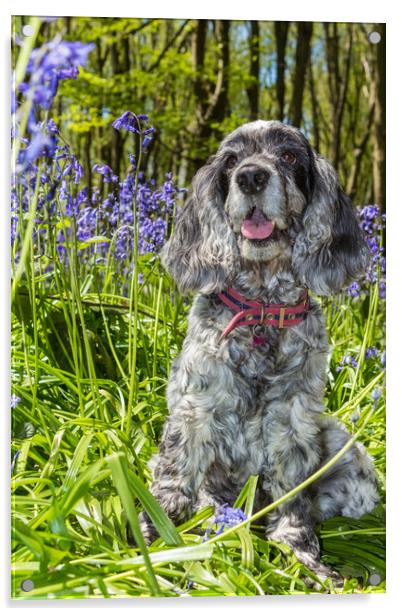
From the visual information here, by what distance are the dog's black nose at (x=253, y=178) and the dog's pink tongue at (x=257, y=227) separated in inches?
3.8

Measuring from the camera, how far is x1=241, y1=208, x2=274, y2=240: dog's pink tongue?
2.29 m

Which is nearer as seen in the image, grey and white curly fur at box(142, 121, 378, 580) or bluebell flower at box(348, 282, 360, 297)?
grey and white curly fur at box(142, 121, 378, 580)

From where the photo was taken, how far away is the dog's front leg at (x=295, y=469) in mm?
2346

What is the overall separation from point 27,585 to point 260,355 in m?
0.91

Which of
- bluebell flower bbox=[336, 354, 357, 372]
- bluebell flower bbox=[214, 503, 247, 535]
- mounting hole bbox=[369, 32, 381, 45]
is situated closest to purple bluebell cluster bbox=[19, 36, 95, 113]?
mounting hole bbox=[369, 32, 381, 45]

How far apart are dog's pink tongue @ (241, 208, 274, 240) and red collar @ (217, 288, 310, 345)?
0.18m

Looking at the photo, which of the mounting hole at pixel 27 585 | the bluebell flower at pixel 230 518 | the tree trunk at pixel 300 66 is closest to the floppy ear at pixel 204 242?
the tree trunk at pixel 300 66

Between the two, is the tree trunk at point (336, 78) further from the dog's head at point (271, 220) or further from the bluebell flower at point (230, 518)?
the bluebell flower at point (230, 518)

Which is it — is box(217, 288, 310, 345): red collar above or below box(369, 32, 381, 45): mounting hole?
below

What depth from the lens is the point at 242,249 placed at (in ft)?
7.75

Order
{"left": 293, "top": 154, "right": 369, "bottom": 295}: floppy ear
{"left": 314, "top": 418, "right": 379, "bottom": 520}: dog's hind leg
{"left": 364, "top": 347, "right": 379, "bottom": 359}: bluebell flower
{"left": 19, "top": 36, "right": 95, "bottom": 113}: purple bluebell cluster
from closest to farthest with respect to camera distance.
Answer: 1. {"left": 19, "top": 36, "right": 95, "bottom": 113}: purple bluebell cluster
2. {"left": 293, "top": 154, "right": 369, "bottom": 295}: floppy ear
3. {"left": 314, "top": 418, "right": 379, "bottom": 520}: dog's hind leg
4. {"left": 364, "top": 347, "right": 379, "bottom": 359}: bluebell flower

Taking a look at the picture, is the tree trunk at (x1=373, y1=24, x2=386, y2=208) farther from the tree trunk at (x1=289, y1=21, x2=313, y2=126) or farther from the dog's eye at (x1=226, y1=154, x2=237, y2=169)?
the dog's eye at (x1=226, y1=154, x2=237, y2=169)

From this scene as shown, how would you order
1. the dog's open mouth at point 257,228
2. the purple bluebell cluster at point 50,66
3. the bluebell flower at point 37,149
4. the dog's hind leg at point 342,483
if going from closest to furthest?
the purple bluebell cluster at point 50,66, the bluebell flower at point 37,149, the dog's open mouth at point 257,228, the dog's hind leg at point 342,483

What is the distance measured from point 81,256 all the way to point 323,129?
88 cm
